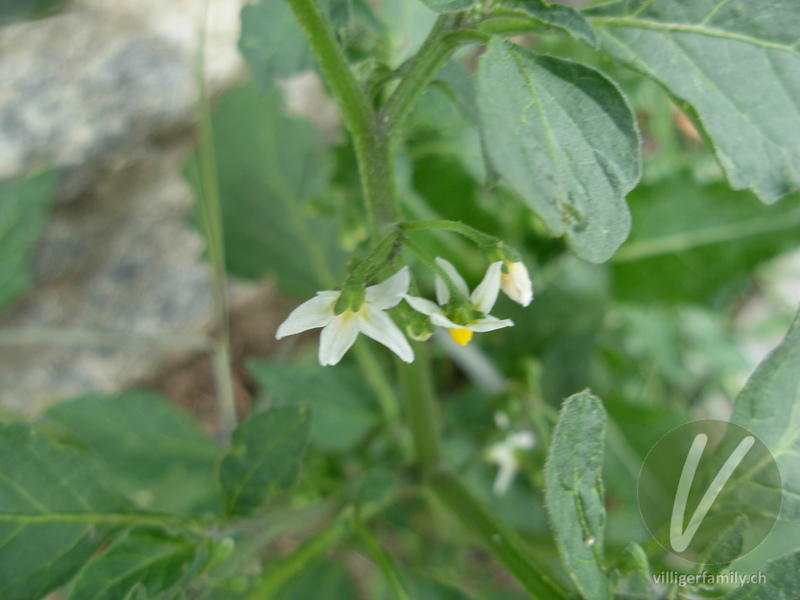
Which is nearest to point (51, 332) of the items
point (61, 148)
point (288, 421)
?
point (61, 148)

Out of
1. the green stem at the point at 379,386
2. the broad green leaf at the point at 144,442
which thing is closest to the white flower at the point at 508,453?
the green stem at the point at 379,386

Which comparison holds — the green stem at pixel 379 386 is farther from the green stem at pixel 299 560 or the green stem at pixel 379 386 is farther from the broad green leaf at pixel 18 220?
the broad green leaf at pixel 18 220

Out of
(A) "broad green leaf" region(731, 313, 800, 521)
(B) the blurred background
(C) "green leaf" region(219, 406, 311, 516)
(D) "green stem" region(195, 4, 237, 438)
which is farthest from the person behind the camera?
(B) the blurred background

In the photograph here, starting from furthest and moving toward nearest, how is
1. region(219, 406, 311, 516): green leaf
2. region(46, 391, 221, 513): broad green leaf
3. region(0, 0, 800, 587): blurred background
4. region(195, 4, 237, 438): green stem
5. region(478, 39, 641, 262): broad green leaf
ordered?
region(46, 391, 221, 513): broad green leaf < region(0, 0, 800, 587): blurred background < region(195, 4, 237, 438): green stem < region(219, 406, 311, 516): green leaf < region(478, 39, 641, 262): broad green leaf

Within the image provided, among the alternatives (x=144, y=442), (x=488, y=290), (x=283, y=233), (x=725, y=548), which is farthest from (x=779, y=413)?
(x=144, y=442)

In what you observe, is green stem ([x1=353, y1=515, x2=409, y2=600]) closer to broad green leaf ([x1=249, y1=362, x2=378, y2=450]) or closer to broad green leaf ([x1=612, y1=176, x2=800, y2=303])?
broad green leaf ([x1=249, y1=362, x2=378, y2=450])

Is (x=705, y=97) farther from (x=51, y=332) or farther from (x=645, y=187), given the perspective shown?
(x=51, y=332)

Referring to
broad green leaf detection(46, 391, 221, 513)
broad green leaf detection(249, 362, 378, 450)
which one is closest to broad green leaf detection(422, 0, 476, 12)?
broad green leaf detection(249, 362, 378, 450)
